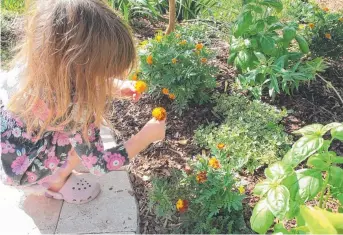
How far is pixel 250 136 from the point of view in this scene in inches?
104

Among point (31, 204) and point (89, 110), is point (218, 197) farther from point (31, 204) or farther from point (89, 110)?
point (31, 204)

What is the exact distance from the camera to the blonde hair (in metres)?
1.79

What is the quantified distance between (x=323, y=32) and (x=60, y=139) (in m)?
1.98

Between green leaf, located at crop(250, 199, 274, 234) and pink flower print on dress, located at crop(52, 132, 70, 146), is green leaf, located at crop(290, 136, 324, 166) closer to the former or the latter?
green leaf, located at crop(250, 199, 274, 234)

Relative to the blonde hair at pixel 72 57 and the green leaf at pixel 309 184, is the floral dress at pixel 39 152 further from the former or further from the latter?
the green leaf at pixel 309 184

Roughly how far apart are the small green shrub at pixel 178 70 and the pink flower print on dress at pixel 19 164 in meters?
0.95

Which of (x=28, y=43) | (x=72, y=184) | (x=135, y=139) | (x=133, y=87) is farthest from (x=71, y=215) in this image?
(x=28, y=43)

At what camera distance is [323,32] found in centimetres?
315

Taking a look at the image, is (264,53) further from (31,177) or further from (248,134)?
(31,177)

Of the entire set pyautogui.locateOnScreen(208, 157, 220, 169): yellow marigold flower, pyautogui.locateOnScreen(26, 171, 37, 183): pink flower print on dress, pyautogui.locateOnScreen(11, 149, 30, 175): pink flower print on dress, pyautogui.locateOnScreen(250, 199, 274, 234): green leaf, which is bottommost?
pyautogui.locateOnScreen(26, 171, 37, 183): pink flower print on dress

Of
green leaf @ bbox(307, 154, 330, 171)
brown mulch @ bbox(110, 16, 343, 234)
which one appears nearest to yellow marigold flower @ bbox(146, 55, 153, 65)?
brown mulch @ bbox(110, 16, 343, 234)

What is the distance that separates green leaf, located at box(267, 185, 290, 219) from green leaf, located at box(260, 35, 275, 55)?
134 cm

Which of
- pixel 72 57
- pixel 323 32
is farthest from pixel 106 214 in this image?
pixel 323 32

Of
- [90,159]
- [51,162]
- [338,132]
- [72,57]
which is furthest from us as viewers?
[51,162]
